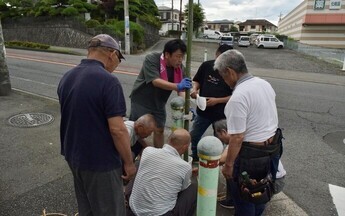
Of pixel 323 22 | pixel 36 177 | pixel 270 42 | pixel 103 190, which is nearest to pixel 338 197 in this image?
pixel 103 190

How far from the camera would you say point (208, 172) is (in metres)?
2.17

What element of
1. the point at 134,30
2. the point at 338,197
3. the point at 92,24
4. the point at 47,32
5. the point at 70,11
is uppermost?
the point at 70,11

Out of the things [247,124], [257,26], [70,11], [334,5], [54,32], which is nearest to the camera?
[247,124]

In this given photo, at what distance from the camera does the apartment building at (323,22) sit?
31.2 m

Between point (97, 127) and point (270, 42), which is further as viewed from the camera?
point (270, 42)

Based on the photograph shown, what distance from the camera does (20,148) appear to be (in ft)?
14.9

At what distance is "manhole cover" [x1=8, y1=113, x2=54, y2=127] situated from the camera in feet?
18.6

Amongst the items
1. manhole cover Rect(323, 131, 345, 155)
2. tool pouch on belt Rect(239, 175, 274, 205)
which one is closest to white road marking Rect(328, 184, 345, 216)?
tool pouch on belt Rect(239, 175, 274, 205)

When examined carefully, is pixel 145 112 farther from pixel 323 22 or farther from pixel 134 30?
pixel 323 22

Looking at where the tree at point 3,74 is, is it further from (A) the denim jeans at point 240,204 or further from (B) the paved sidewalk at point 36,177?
(A) the denim jeans at point 240,204

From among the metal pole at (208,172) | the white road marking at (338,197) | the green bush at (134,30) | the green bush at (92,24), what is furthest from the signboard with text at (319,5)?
the metal pole at (208,172)

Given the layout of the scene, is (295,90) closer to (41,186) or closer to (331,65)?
(41,186)

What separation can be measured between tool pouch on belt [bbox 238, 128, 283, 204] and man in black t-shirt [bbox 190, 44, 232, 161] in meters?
1.21

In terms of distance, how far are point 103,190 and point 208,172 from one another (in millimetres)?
778
